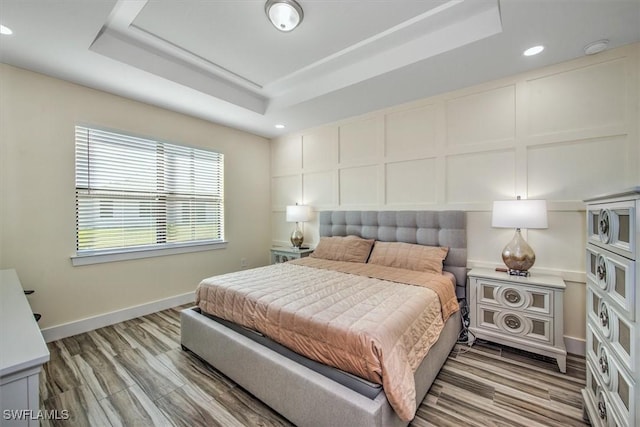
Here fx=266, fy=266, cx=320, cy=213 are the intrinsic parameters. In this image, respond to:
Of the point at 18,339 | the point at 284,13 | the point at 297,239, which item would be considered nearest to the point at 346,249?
the point at 297,239

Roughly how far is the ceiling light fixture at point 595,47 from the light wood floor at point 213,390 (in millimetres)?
2654

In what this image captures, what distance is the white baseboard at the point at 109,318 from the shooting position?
2.72 meters

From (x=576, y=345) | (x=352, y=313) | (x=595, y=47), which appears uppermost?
(x=595, y=47)

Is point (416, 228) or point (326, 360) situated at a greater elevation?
point (416, 228)

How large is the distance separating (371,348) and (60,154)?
3.53 meters

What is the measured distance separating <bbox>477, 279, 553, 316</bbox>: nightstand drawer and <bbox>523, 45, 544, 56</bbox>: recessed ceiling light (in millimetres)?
2021

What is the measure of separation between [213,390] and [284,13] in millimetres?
2854

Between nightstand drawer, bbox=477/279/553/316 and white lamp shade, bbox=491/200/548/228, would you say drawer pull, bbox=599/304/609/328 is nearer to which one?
nightstand drawer, bbox=477/279/553/316

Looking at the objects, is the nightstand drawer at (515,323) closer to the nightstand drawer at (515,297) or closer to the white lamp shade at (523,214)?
the nightstand drawer at (515,297)

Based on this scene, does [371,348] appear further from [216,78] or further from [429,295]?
[216,78]

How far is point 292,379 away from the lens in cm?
162

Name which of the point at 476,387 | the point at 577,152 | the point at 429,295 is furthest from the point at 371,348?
the point at 577,152

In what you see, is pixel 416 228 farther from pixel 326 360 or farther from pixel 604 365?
pixel 326 360

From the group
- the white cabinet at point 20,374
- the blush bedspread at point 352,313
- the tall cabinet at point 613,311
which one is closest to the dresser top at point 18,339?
the white cabinet at point 20,374
